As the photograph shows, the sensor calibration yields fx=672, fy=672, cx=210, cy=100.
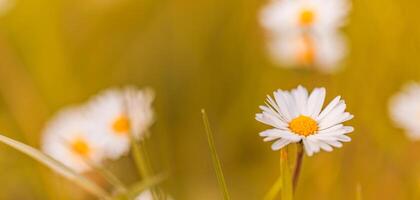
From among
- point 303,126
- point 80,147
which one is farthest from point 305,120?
point 80,147

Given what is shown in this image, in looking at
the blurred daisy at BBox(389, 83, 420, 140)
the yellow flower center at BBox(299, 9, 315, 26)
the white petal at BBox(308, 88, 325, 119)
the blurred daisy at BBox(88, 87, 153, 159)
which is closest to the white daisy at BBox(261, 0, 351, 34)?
the yellow flower center at BBox(299, 9, 315, 26)

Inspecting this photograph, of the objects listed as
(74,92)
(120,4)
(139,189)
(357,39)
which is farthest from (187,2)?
(139,189)

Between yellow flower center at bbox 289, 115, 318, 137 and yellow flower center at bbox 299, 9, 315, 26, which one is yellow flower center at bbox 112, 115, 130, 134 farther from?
yellow flower center at bbox 289, 115, 318, 137

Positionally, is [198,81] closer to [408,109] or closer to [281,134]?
[408,109]

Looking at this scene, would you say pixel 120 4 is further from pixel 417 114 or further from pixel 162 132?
pixel 417 114

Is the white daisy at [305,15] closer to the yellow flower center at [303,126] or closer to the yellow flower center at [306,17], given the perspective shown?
the yellow flower center at [306,17]
